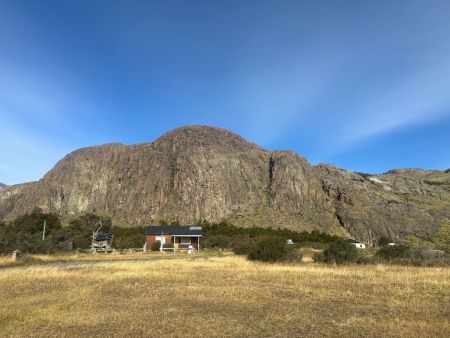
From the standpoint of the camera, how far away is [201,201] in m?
116

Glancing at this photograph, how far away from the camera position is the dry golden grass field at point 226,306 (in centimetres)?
888

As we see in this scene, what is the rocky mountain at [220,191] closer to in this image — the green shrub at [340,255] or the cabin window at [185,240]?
the cabin window at [185,240]

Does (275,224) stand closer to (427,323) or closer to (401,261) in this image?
(401,261)

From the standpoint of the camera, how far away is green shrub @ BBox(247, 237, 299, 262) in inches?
1109

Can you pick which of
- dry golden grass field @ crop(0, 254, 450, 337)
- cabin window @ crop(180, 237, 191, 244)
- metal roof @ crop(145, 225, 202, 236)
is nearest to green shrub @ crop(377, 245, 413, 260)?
dry golden grass field @ crop(0, 254, 450, 337)

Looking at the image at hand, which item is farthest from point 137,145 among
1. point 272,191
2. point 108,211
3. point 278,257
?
point 278,257

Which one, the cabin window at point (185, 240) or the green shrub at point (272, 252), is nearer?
the green shrub at point (272, 252)

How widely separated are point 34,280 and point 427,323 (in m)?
17.0

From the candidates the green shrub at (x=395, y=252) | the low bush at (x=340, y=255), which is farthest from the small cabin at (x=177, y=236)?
the low bush at (x=340, y=255)

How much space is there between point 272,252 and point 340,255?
5.08m

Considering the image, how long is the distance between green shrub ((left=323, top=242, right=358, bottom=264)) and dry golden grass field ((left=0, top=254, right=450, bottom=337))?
777 cm

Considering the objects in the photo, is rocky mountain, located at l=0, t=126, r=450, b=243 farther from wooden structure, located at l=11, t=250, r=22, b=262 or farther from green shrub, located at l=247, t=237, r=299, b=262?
wooden structure, located at l=11, t=250, r=22, b=262

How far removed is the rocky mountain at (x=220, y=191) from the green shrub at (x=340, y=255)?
6807cm

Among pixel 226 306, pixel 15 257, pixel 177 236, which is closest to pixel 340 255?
pixel 226 306
